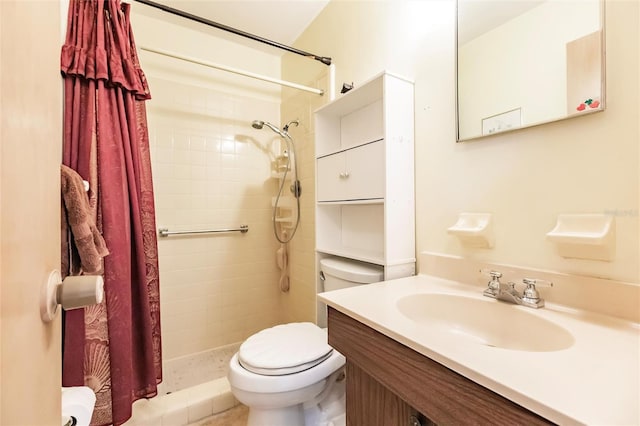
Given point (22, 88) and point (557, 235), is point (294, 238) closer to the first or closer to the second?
point (557, 235)

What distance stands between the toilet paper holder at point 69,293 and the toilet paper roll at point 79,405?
0.54m

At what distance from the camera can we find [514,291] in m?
0.82

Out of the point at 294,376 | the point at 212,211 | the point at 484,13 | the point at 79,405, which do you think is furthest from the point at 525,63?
the point at 212,211

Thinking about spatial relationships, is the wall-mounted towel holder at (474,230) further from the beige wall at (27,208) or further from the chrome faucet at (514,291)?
the beige wall at (27,208)

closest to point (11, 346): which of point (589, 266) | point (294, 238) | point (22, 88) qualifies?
point (22, 88)

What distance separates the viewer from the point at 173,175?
6.22 feet

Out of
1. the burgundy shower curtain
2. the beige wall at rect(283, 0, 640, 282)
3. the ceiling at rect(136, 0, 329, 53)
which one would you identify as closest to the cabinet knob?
the beige wall at rect(283, 0, 640, 282)

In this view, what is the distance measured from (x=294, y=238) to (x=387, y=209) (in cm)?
111

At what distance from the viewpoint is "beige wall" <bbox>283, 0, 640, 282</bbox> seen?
670 millimetres

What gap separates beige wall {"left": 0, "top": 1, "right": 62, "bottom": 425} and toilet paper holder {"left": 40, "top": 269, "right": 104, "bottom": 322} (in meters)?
0.02

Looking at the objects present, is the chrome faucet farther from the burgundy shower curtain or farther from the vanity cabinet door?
the burgundy shower curtain

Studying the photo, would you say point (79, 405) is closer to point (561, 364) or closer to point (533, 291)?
point (561, 364)

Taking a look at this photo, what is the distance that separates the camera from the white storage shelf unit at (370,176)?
3.63 ft

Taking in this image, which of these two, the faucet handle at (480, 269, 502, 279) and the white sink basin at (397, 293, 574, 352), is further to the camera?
the faucet handle at (480, 269, 502, 279)
